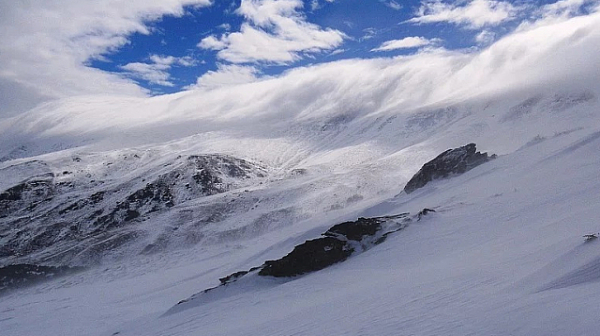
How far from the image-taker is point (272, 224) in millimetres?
81500

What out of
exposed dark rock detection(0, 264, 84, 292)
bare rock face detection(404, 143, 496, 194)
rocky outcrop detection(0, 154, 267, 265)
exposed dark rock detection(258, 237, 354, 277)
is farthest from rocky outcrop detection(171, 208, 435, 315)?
rocky outcrop detection(0, 154, 267, 265)

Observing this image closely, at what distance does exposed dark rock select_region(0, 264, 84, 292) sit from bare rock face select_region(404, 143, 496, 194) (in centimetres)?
5367

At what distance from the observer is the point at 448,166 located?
201 ft

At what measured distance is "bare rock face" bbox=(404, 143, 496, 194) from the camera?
60500 millimetres

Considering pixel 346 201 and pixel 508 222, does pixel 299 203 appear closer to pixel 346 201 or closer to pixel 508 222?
pixel 346 201

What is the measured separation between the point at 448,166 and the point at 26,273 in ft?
214

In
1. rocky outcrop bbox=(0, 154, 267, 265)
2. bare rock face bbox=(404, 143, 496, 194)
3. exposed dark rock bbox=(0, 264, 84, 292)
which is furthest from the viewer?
rocky outcrop bbox=(0, 154, 267, 265)

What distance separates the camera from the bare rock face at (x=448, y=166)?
60.5 meters

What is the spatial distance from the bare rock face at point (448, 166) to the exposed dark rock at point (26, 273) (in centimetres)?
5367

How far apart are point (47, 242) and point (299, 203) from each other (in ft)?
159

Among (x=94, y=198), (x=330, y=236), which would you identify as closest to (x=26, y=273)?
(x=94, y=198)

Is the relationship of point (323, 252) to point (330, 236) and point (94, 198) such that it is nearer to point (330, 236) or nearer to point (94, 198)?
point (330, 236)

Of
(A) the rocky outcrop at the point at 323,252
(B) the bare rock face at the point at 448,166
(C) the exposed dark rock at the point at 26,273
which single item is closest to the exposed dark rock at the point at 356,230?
(A) the rocky outcrop at the point at 323,252

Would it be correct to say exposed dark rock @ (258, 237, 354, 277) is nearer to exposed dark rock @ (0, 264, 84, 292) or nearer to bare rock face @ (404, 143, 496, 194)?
bare rock face @ (404, 143, 496, 194)
